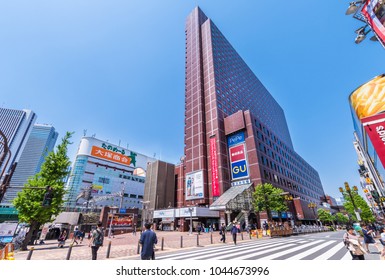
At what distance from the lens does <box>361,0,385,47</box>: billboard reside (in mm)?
12805

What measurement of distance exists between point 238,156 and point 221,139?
6.02 meters

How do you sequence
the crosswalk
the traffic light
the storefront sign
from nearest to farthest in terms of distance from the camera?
the crosswalk < the traffic light < the storefront sign

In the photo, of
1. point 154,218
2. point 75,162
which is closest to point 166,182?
point 154,218

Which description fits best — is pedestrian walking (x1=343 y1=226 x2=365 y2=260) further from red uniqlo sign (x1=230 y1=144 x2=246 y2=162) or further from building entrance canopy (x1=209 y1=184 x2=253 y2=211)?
red uniqlo sign (x1=230 y1=144 x2=246 y2=162)

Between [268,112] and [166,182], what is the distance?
63.9 m

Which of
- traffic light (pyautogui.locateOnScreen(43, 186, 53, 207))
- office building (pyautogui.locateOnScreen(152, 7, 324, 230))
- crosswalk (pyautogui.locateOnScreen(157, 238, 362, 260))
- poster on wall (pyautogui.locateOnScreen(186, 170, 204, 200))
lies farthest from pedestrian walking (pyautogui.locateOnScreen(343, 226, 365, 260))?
poster on wall (pyautogui.locateOnScreen(186, 170, 204, 200))

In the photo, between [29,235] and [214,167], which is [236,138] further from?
[29,235]

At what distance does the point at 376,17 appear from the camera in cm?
1316

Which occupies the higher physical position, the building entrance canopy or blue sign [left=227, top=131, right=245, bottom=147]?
blue sign [left=227, top=131, right=245, bottom=147]

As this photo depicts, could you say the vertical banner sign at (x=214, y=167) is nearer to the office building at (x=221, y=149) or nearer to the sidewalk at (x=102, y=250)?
the office building at (x=221, y=149)

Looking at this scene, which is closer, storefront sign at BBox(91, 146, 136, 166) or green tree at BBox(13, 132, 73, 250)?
green tree at BBox(13, 132, 73, 250)

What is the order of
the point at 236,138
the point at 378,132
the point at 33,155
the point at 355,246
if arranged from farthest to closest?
the point at 33,155 → the point at 236,138 → the point at 378,132 → the point at 355,246

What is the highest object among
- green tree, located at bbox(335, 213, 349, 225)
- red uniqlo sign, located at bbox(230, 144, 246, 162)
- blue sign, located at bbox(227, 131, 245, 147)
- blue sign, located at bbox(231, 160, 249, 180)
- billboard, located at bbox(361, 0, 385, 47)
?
blue sign, located at bbox(227, 131, 245, 147)

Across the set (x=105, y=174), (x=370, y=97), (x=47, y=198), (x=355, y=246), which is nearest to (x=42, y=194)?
(x=47, y=198)
